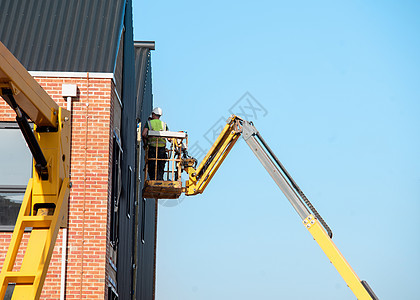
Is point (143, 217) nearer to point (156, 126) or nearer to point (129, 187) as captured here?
point (129, 187)

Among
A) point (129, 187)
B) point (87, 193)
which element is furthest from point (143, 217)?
point (87, 193)

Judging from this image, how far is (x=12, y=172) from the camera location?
15.5 metres

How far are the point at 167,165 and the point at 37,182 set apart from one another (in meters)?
9.46

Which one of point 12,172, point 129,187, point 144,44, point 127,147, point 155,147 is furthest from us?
point 144,44

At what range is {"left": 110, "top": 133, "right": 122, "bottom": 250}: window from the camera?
55.2 feet

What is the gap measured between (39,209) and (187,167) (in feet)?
32.1

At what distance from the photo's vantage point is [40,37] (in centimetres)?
1678

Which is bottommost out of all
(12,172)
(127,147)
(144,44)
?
(12,172)

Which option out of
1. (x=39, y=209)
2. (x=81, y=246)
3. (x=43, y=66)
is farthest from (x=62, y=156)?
(x=43, y=66)

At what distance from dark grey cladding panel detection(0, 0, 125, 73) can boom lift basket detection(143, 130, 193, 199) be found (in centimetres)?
333

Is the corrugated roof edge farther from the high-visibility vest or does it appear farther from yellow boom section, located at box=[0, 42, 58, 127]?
yellow boom section, located at box=[0, 42, 58, 127]

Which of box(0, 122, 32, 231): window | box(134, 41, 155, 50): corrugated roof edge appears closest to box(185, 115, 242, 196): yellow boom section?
box(0, 122, 32, 231): window

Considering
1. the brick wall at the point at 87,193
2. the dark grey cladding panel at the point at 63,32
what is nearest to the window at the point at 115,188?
the brick wall at the point at 87,193

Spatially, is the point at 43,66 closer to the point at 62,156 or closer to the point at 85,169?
the point at 85,169
